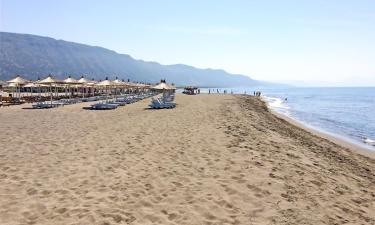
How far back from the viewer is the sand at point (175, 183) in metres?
5.50

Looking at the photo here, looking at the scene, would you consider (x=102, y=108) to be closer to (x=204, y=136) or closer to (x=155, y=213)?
(x=204, y=136)

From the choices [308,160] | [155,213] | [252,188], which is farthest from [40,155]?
[308,160]

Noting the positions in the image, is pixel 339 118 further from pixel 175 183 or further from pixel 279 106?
pixel 175 183

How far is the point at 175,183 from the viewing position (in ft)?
22.9

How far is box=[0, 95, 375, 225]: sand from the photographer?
5.50 m

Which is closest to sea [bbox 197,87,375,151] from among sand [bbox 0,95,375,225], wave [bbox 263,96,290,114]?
wave [bbox 263,96,290,114]

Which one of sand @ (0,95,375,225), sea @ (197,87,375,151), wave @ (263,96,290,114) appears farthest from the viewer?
wave @ (263,96,290,114)

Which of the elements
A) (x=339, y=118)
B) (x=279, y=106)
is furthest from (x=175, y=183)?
(x=279, y=106)

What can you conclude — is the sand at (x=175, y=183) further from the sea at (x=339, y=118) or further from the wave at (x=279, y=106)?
the wave at (x=279, y=106)

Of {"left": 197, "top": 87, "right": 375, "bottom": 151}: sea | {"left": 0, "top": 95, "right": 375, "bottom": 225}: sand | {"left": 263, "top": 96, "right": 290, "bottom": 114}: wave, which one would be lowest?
{"left": 197, "top": 87, "right": 375, "bottom": 151}: sea

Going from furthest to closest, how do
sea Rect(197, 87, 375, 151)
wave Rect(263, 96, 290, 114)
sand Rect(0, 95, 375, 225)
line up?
wave Rect(263, 96, 290, 114) → sea Rect(197, 87, 375, 151) → sand Rect(0, 95, 375, 225)

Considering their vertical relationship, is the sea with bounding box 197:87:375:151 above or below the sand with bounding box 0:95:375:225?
below

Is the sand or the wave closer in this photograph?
the sand

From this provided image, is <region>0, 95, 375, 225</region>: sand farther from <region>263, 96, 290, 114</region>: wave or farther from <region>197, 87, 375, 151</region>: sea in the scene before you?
<region>263, 96, 290, 114</region>: wave
